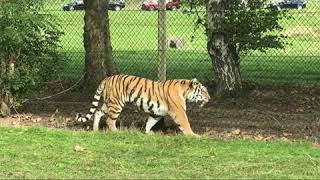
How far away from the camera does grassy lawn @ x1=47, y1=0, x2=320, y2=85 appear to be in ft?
45.8

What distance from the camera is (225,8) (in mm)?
11117

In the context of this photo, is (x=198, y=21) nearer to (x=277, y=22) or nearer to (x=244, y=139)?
(x=277, y=22)

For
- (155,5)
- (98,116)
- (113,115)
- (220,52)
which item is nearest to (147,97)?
(113,115)

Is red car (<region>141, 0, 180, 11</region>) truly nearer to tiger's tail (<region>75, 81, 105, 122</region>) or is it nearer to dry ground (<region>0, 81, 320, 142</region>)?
dry ground (<region>0, 81, 320, 142</region>)

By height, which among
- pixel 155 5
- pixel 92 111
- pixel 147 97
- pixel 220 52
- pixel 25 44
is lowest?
pixel 92 111

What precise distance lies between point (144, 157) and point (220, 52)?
4364 mm

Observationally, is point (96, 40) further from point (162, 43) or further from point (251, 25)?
point (251, 25)

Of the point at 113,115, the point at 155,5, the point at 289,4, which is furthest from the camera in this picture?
the point at 155,5

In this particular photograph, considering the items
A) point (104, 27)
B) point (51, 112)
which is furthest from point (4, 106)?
point (104, 27)

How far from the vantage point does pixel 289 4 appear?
12.0 meters

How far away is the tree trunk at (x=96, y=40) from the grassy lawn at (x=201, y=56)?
19.1 inches

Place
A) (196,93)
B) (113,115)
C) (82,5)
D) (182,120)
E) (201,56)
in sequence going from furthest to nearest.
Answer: (201,56)
(82,5)
(196,93)
(113,115)
(182,120)

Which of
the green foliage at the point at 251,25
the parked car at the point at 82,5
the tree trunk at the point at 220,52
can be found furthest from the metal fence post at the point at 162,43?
the parked car at the point at 82,5

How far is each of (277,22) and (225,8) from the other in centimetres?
95
